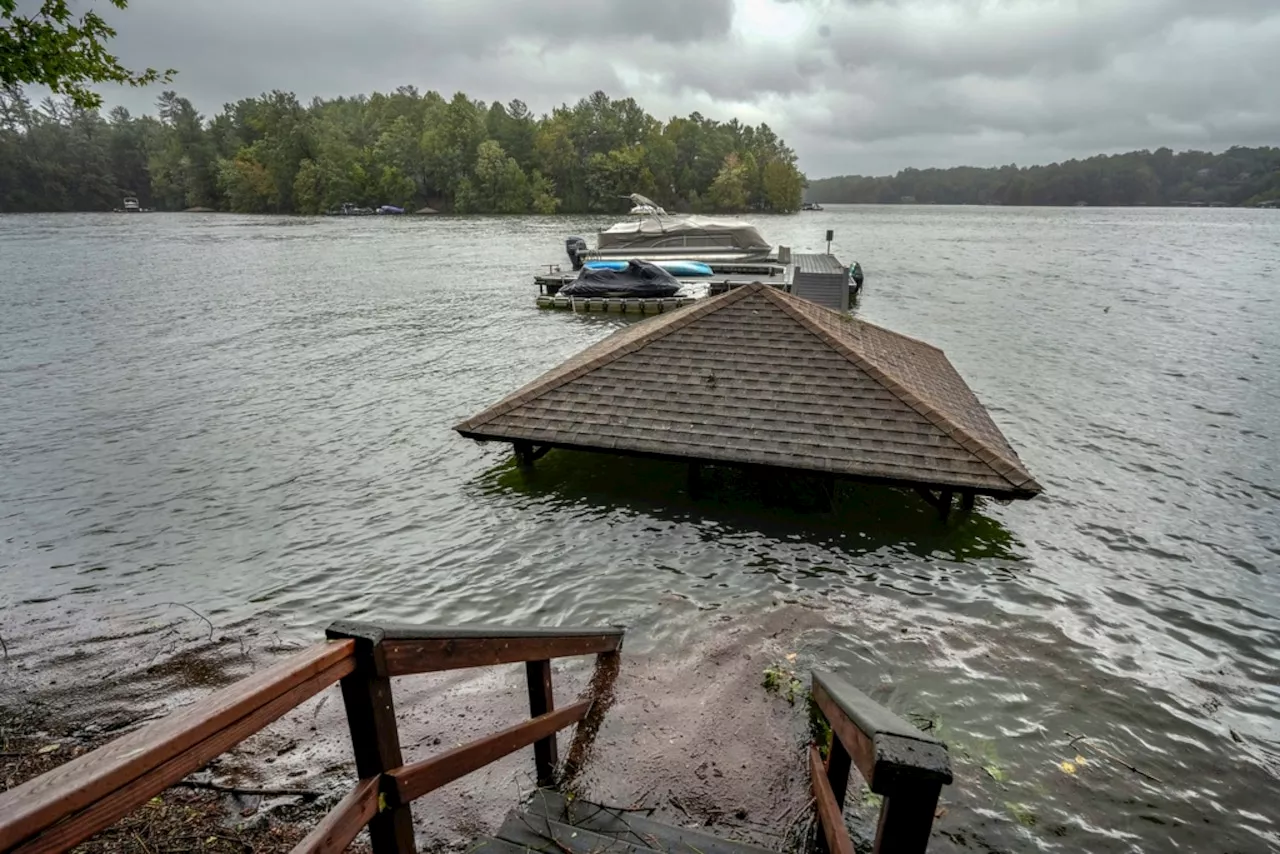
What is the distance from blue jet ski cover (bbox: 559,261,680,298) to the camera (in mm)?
33344

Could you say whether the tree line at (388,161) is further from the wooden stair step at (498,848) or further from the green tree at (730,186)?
the wooden stair step at (498,848)

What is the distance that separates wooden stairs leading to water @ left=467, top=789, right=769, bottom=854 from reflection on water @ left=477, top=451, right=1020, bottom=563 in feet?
21.3

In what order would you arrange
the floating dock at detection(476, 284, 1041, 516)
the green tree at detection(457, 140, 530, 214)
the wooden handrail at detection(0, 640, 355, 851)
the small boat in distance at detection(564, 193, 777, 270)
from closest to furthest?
1. the wooden handrail at detection(0, 640, 355, 851)
2. the floating dock at detection(476, 284, 1041, 516)
3. the small boat in distance at detection(564, 193, 777, 270)
4. the green tree at detection(457, 140, 530, 214)

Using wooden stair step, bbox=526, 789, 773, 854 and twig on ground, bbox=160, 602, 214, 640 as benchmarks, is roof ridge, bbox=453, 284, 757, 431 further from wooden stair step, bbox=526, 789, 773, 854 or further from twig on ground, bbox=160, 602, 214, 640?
wooden stair step, bbox=526, 789, 773, 854

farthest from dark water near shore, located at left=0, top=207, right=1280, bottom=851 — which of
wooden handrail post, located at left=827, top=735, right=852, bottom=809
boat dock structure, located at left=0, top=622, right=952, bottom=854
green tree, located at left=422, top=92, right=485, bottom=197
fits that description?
green tree, located at left=422, top=92, right=485, bottom=197

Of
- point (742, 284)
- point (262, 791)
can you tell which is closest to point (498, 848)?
point (262, 791)

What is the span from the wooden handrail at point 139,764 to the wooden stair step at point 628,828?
266 cm

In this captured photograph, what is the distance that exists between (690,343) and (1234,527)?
10890mm

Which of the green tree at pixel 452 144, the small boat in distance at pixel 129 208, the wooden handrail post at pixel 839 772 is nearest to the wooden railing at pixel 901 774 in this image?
the wooden handrail post at pixel 839 772

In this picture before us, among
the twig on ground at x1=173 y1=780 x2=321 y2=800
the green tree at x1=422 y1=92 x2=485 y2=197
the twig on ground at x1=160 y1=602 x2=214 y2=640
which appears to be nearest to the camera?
the twig on ground at x1=173 y1=780 x2=321 y2=800

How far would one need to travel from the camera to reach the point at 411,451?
15523mm

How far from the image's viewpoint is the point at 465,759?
358 cm

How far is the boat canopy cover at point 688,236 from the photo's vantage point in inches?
1713

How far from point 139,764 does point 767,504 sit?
434 inches
